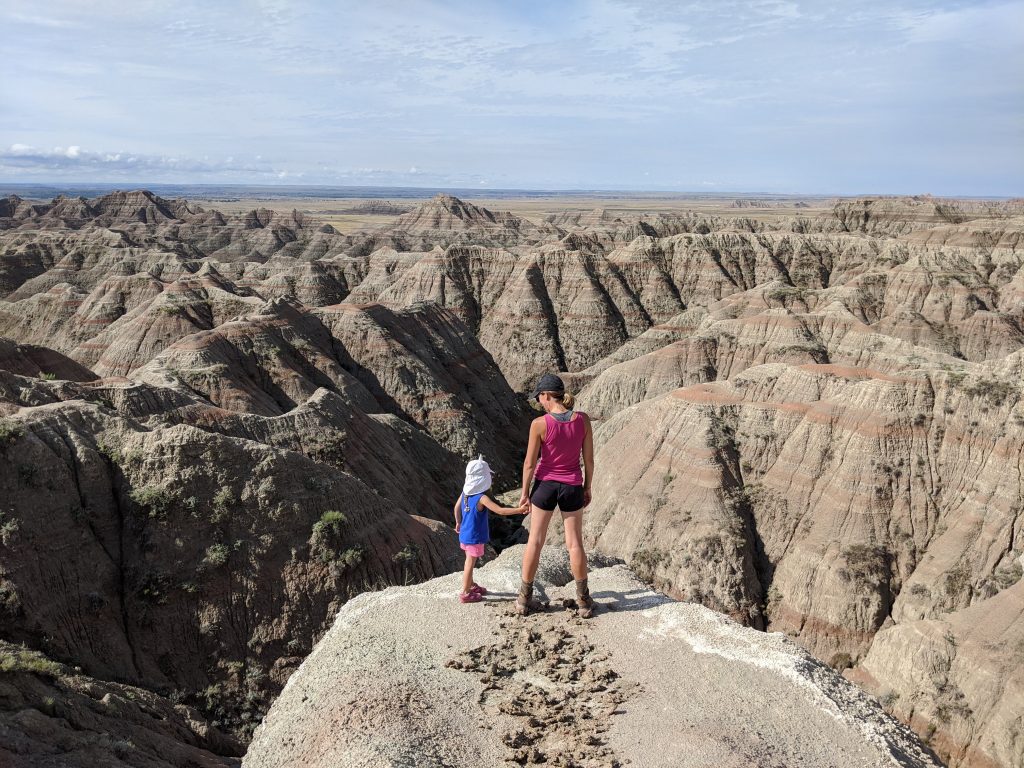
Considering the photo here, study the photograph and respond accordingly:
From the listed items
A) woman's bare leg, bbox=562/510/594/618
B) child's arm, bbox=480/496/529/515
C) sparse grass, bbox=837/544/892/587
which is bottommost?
sparse grass, bbox=837/544/892/587

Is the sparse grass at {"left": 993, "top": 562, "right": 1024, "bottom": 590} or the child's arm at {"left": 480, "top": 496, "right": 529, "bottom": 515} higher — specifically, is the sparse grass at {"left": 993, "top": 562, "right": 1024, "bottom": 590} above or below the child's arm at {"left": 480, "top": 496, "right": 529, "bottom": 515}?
below

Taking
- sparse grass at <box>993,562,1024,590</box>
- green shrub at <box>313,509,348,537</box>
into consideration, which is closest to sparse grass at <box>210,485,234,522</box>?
green shrub at <box>313,509,348,537</box>

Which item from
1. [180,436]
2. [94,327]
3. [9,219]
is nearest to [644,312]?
[94,327]

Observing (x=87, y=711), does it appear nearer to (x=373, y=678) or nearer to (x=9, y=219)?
(x=373, y=678)

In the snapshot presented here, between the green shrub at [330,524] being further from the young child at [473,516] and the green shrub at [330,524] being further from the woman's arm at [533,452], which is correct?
the woman's arm at [533,452]

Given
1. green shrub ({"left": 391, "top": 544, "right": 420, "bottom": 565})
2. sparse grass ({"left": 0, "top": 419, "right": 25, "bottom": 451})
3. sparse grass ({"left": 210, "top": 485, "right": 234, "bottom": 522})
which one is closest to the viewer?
sparse grass ({"left": 0, "top": 419, "right": 25, "bottom": 451})

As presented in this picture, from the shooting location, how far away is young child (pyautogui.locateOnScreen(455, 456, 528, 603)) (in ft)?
35.4

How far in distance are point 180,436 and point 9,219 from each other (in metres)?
171

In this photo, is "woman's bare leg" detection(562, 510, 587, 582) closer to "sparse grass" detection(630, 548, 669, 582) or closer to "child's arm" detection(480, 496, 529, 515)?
"child's arm" detection(480, 496, 529, 515)

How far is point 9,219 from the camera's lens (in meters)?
152

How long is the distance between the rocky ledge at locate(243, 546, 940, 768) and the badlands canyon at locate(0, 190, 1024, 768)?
0.09m

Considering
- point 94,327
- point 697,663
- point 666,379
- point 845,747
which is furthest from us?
point 94,327

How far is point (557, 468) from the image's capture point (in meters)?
9.95

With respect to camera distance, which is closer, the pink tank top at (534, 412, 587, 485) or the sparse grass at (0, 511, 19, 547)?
the pink tank top at (534, 412, 587, 485)
